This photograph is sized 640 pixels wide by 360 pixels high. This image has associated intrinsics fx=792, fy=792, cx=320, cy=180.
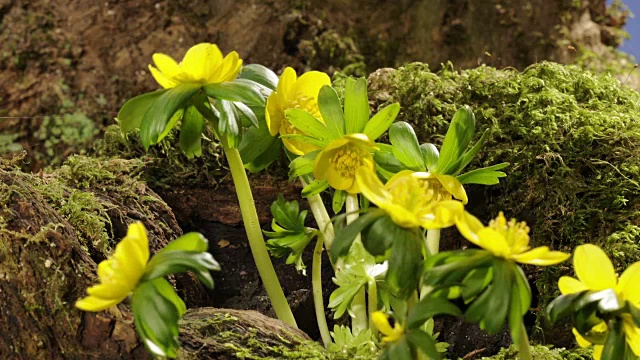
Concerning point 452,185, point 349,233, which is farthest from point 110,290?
point 452,185

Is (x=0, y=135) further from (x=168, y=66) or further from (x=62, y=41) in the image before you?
(x=168, y=66)

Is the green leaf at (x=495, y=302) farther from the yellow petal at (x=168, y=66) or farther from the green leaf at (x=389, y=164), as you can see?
the yellow petal at (x=168, y=66)

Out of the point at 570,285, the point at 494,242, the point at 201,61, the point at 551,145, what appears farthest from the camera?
the point at 551,145

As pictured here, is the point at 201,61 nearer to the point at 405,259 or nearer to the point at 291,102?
the point at 291,102

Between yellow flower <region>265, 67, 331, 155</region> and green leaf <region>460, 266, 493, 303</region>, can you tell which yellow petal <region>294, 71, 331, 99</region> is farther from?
green leaf <region>460, 266, 493, 303</region>

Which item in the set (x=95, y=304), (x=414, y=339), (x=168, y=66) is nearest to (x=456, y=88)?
(x=168, y=66)

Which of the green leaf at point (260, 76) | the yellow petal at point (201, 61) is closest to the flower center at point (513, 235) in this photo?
the yellow petal at point (201, 61)
